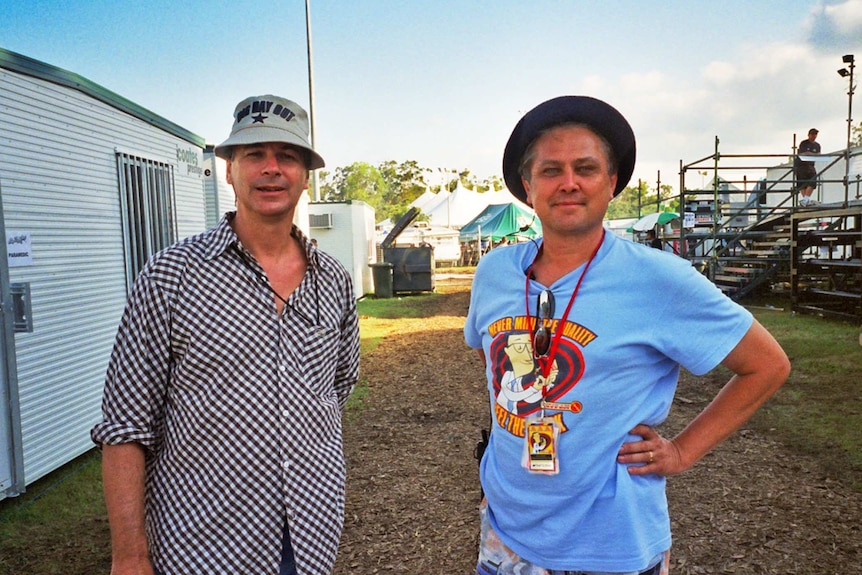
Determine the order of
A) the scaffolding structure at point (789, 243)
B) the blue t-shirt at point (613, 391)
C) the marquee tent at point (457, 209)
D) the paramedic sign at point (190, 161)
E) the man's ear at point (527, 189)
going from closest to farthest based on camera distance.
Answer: the blue t-shirt at point (613, 391), the man's ear at point (527, 189), the paramedic sign at point (190, 161), the scaffolding structure at point (789, 243), the marquee tent at point (457, 209)

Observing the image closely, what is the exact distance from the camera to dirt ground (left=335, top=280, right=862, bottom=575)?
12.0ft

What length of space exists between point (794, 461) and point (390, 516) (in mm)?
3319

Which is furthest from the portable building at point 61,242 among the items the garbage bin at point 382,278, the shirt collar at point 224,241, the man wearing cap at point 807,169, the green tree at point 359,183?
the green tree at point 359,183

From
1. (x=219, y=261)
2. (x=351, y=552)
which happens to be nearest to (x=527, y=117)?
(x=219, y=261)

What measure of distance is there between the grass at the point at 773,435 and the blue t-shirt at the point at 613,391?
322 cm

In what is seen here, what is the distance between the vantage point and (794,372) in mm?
7973

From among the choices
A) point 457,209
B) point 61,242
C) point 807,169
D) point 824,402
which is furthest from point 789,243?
point 457,209

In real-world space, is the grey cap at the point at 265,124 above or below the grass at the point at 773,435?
above

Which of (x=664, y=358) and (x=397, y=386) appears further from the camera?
(x=397, y=386)

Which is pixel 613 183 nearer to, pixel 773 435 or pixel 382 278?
pixel 773 435

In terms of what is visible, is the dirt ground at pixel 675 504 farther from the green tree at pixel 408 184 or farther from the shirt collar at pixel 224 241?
the green tree at pixel 408 184

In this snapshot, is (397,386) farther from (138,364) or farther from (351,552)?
(138,364)

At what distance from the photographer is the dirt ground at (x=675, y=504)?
3.66 metres

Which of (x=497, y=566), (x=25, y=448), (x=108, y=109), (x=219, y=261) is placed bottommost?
(x=25, y=448)
